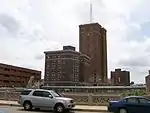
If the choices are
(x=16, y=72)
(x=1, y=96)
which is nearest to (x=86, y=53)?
(x=16, y=72)

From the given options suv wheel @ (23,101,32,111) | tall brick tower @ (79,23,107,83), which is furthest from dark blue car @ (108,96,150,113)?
tall brick tower @ (79,23,107,83)

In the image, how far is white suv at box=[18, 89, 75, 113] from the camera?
2138cm

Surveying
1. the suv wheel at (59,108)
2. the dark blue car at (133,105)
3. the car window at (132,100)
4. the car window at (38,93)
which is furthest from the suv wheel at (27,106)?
the car window at (132,100)

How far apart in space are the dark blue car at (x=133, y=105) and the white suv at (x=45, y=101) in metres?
3.98

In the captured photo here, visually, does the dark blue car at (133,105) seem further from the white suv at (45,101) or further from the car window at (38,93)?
the car window at (38,93)

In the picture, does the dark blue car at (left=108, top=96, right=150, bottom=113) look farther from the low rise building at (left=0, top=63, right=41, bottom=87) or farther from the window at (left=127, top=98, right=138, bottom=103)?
the low rise building at (left=0, top=63, right=41, bottom=87)

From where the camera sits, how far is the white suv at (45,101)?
70.1 feet

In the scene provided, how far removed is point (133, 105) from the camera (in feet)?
62.6

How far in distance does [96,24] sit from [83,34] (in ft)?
45.3

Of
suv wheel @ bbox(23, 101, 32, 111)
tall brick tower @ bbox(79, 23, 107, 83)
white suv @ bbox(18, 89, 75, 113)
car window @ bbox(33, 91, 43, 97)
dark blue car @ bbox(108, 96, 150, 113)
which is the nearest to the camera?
dark blue car @ bbox(108, 96, 150, 113)

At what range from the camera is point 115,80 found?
18225 cm

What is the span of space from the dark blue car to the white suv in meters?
3.98

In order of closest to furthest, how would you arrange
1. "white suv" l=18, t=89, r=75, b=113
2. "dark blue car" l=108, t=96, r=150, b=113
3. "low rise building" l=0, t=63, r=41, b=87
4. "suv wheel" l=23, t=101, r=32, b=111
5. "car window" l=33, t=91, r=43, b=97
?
"dark blue car" l=108, t=96, r=150, b=113 → "white suv" l=18, t=89, r=75, b=113 → "car window" l=33, t=91, r=43, b=97 → "suv wheel" l=23, t=101, r=32, b=111 → "low rise building" l=0, t=63, r=41, b=87

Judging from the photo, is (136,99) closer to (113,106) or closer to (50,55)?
(113,106)
